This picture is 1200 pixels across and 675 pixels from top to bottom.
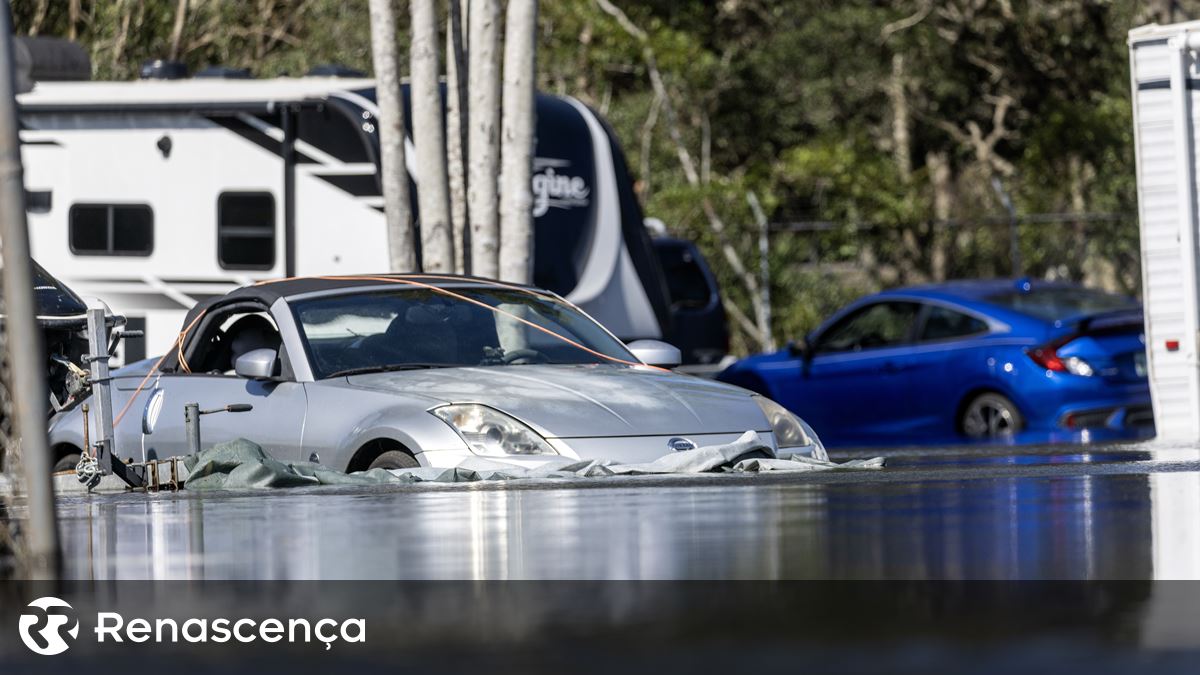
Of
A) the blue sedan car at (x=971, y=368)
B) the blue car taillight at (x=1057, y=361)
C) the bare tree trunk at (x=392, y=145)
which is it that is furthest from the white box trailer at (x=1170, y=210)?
the bare tree trunk at (x=392, y=145)

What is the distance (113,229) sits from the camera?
16766 millimetres

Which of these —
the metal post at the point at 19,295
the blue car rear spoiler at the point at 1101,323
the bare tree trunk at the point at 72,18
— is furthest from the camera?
the bare tree trunk at the point at 72,18

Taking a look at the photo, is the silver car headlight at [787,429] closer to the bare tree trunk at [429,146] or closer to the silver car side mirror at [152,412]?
the silver car side mirror at [152,412]

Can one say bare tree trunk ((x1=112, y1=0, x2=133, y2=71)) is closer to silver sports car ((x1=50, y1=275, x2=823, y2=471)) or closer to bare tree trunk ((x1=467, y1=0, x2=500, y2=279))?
bare tree trunk ((x1=467, y1=0, x2=500, y2=279))

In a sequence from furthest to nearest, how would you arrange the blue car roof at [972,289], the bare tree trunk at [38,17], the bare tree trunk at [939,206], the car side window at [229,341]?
the bare tree trunk at [38,17] < the bare tree trunk at [939,206] < the blue car roof at [972,289] < the car side window at [229,341]

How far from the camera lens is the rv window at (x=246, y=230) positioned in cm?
1644

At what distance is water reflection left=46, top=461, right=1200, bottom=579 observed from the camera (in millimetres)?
5359

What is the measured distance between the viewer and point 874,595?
186 inches

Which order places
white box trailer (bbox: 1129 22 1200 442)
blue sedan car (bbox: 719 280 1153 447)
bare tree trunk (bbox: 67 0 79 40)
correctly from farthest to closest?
bare tree trunk (bbox: 67 0 79 40) → blue sedan car (bbox: 719 280 1153 447) → white box trailer (bbox: 1129 22 1200 442)

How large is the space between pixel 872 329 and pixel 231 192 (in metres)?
5.05

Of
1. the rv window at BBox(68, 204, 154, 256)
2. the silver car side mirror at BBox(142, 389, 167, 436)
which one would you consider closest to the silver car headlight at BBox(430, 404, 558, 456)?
the silver car side mirror at BBox(142, 389, 167, 436)

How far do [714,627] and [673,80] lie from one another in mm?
27826

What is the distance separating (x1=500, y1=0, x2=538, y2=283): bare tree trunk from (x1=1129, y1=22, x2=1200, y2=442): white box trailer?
4.22 m

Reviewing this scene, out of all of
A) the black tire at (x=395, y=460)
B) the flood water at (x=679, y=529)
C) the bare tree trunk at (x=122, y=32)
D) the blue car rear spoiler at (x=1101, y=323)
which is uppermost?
the bare tree trunk at (x=122, y=32)
